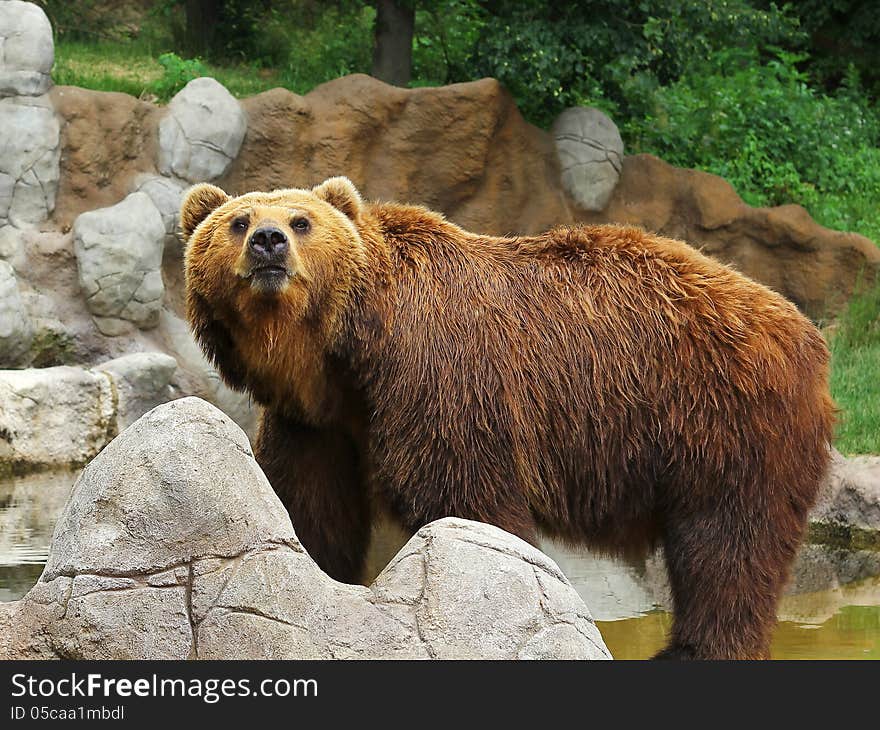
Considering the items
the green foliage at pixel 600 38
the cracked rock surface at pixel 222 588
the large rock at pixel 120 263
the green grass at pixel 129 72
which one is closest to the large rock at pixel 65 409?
the large rock at pixel 120 263

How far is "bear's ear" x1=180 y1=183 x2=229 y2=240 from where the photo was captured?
5789 millimetres

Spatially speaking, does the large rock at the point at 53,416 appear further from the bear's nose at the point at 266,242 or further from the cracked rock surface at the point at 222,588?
the cracked rock surface at the point at 222,588

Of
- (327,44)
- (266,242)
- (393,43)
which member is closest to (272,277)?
(266,242)

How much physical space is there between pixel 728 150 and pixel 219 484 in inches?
461

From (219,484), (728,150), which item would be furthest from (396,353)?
(728,150)

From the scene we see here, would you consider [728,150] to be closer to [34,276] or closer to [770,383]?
[34,276]

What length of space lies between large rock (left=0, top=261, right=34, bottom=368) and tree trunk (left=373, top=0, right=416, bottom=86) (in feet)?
14.9

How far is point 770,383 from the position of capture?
5.70 metres

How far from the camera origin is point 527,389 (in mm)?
5625

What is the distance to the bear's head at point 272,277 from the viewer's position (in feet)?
17.2

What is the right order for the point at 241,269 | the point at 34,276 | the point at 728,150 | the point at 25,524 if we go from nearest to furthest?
the point at 241,269
the point at 25,524
the point at 34,276
the point at 728,150

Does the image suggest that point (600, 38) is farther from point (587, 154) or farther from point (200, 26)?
point (200, 26)

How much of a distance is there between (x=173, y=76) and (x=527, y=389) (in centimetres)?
875

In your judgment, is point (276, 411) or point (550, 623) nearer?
point (550, 623)
